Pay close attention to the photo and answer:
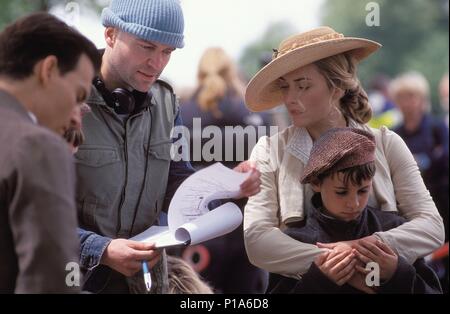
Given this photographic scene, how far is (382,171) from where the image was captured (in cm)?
329

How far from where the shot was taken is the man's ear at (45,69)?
94.6 inches

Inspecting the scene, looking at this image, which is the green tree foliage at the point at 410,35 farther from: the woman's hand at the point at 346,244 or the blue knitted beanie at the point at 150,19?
the woman's hand at the point at 346,244

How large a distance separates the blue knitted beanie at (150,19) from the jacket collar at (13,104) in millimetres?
887

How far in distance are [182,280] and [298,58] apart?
93 cm

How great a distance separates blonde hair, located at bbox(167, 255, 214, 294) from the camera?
11.4 feet

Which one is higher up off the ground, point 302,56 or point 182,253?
point 302,56

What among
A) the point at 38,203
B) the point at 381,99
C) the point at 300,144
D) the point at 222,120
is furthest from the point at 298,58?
the point at 381,99

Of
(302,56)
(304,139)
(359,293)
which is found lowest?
(359,293)

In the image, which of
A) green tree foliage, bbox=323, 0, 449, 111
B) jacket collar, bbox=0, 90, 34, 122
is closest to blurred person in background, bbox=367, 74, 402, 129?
jacket collar, bbox=0, 90, 34, 122

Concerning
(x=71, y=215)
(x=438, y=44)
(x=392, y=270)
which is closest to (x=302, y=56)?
(x=392, y=270)

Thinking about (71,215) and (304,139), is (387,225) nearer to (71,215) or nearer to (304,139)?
(304,139)

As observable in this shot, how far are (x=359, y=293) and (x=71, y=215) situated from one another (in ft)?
4.03

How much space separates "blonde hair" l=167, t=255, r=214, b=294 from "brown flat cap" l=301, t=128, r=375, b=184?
0.65m

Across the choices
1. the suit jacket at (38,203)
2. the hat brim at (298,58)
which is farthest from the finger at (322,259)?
the suit jacket at (38,203)
